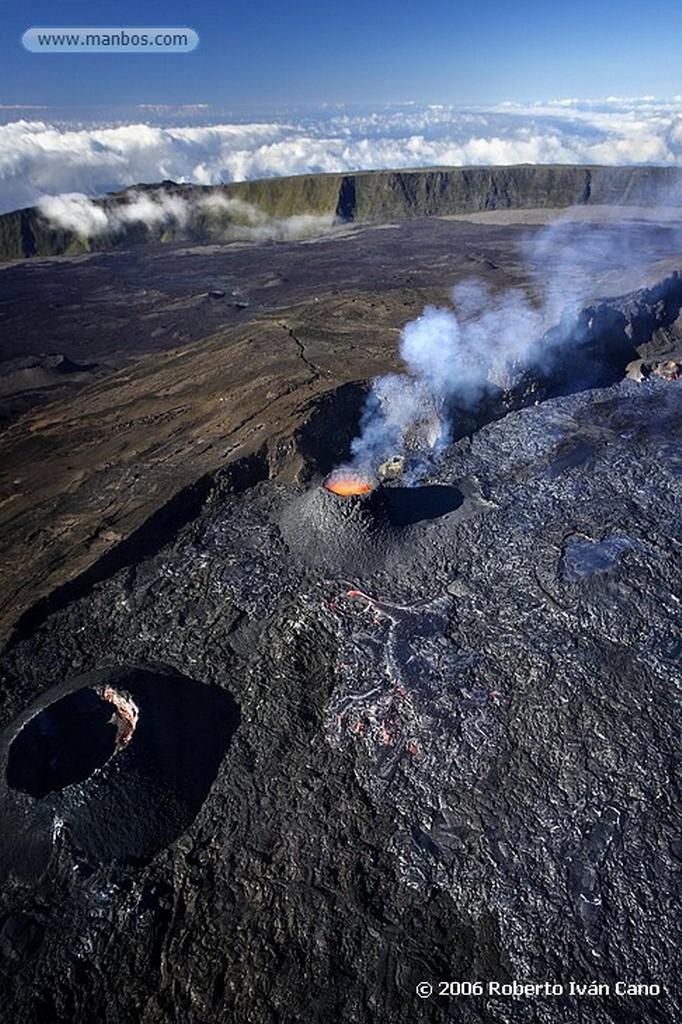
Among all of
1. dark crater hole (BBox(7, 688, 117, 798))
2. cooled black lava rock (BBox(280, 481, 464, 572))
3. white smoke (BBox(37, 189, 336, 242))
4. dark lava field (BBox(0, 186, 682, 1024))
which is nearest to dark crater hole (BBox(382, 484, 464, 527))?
cooled black lava rock (BBox(280, 481, 464, 572))

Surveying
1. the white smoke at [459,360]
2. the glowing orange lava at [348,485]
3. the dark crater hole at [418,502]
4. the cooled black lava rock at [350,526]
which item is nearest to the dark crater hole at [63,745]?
the cooled black lava rock at [350,526]

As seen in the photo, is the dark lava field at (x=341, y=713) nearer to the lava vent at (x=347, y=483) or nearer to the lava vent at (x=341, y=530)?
the lava vent at (x=341, y=530)

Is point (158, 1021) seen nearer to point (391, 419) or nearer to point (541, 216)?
point (391, 419)

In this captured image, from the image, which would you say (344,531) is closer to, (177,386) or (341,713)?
(341,713)

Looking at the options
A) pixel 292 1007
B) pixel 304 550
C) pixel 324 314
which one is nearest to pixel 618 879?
pixel 292 1007

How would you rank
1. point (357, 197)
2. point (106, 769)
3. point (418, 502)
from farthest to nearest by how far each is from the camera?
point (357, 197), point (418, 502), point (106, 769)

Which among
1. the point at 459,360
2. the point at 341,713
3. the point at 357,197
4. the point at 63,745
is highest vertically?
the point at 357,197

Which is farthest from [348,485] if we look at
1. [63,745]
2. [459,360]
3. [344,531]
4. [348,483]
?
[63,745]
